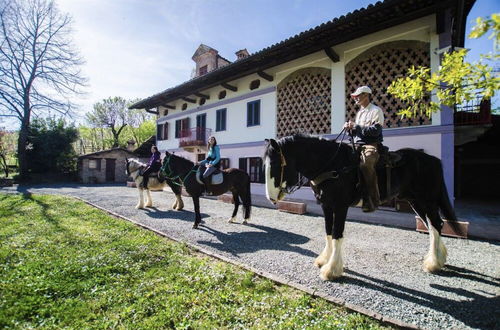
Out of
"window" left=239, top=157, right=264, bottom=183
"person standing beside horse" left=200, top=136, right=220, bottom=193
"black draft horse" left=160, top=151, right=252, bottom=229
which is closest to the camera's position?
"person standing beside horse" left=200, top=136, right=220, bottom=193

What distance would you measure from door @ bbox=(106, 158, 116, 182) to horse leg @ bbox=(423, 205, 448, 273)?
27.6m

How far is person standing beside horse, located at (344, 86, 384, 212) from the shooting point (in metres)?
3.53

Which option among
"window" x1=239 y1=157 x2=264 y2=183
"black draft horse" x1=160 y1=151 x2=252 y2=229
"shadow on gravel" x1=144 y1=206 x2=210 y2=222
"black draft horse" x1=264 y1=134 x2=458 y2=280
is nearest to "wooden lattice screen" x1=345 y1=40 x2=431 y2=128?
"black draft horse" x1=264 y1=134 x2=458 y2=280

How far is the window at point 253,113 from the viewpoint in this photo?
12914 mm

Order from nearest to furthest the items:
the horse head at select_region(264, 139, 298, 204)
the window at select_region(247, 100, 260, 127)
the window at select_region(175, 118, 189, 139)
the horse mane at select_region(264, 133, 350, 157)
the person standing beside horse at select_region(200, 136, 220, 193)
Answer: the horse head at select_region(264, 139, 298, 204), the horse mane at select_region(264, 133, 350, 157), the person standing beside horse at select_region(200, 136, 220, 193), the window at select_region(247, 100, 260, 127), the window at select_region(175, 118, 189, 139)

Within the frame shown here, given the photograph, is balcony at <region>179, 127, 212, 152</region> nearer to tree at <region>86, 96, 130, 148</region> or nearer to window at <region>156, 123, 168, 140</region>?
window at <region>156, 123, 168, 140</region>

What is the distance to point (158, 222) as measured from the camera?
713cm

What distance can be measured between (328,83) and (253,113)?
4310 mm

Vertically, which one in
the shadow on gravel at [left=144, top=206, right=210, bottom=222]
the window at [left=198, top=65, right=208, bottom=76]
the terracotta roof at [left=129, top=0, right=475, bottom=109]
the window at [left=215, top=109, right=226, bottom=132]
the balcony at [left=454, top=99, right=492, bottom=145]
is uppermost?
the window at [left=198, top=65, right=208, bottom=76]

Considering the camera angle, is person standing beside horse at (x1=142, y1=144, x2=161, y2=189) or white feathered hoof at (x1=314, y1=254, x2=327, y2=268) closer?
white feathered hoof at (x1=314, y1=254, x2=327, y2=268)

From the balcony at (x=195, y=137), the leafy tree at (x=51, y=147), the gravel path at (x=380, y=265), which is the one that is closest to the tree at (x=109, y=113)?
the leafy tree at (x=51, y=147)

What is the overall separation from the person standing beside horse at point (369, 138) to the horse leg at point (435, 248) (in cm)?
108

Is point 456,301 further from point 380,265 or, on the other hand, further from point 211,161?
point 211,161

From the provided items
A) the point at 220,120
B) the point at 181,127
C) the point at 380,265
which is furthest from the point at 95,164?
the point at 380,265
